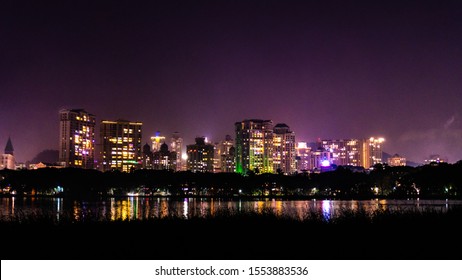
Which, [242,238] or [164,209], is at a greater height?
[242,238]

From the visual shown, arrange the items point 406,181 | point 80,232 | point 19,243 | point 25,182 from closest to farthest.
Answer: point 19,243 → point 80,232 → point 406,181 → point 25,182

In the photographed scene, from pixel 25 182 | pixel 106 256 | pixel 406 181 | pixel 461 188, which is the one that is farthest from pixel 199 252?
pixel 25 182

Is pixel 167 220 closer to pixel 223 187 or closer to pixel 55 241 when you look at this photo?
pixel 55 241

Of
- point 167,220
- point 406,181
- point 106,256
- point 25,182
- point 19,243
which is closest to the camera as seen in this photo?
point 106,256

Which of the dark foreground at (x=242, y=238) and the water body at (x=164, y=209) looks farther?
the water body at (x=164, y=209)

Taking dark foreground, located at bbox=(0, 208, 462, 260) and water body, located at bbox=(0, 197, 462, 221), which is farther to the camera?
water body, located at bbox=(0, 197, 462, 221)

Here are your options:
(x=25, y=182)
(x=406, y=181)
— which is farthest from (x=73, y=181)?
(x=406, y=181)

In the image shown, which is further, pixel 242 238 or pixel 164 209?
pixel 164 209
